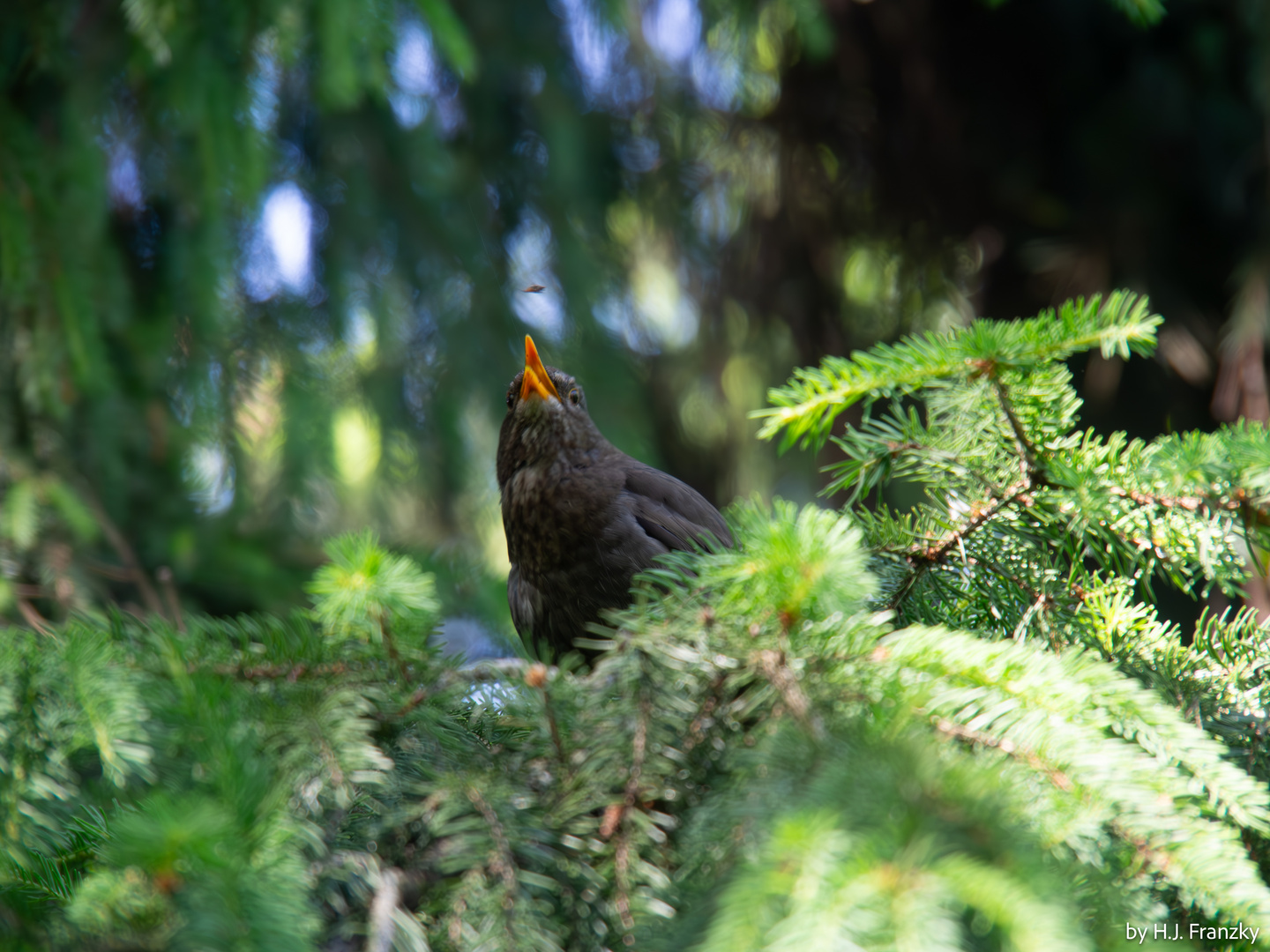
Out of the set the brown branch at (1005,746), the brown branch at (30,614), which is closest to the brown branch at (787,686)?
the brown branch at (1005,746)

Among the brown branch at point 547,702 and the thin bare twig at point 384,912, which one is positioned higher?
the brown branch at point 547,702

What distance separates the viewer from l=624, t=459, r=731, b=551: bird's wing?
196 centimetres

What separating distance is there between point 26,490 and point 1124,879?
8.18 ft

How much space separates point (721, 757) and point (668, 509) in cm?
112

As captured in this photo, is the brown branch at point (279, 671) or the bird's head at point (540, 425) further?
the bird's head at point (540, 425)

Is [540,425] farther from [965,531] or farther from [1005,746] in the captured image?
[1005,746]

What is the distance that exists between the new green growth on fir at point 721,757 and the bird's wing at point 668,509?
0.80 m

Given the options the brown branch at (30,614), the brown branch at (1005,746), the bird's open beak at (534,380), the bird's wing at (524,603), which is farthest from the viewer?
the bird's open beak at (534,380)

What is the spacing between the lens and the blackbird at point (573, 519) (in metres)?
1.91

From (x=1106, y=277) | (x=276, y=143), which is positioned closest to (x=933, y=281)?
(x=1106, y=277)

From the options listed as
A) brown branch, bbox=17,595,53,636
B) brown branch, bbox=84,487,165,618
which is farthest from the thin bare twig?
brown branch, bbox=84,487,165,618

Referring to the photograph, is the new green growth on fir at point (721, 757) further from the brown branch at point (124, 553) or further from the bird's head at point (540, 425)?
the brown branch at point (124, 553)

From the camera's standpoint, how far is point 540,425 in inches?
88.7

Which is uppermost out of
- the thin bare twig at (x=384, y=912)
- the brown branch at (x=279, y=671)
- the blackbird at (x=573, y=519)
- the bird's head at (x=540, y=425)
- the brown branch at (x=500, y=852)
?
the bird's head at (x=540, y=425)
